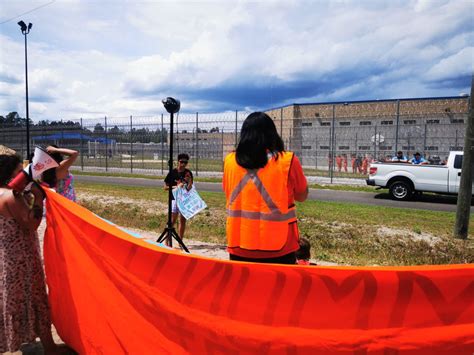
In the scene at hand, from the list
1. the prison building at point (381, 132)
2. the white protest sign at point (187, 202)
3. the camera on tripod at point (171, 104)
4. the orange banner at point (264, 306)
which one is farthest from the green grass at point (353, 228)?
the prison building at point (381, 132)

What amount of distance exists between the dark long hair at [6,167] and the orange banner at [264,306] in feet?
2.82

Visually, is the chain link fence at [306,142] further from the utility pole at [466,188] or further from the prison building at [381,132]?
the utility pole at [466,188]

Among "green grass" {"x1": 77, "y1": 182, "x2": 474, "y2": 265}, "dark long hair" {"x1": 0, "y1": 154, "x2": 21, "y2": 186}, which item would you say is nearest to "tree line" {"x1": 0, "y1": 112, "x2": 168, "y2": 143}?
"green grass" {"x1": 77, "y1": 182, "x2": 474, "y2": 265}

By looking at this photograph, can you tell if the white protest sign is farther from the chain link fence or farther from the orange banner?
the chain link fence

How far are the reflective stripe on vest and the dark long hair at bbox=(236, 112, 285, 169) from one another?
52 millimetres

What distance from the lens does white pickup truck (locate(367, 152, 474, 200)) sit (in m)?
13.1

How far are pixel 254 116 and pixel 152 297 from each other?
1.40 m

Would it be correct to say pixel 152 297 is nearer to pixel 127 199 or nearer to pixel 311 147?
pixel 127 199

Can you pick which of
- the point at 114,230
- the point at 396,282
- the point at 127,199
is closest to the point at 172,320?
the point at 114,230

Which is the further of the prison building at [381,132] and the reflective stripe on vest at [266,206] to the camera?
the prison building at [381,132]

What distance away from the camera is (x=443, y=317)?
1.83 m

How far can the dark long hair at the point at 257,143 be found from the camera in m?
2.44

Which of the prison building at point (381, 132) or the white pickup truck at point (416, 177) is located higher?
the prison building at point (381, 132)

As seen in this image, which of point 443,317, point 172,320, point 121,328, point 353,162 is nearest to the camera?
point 443,317
